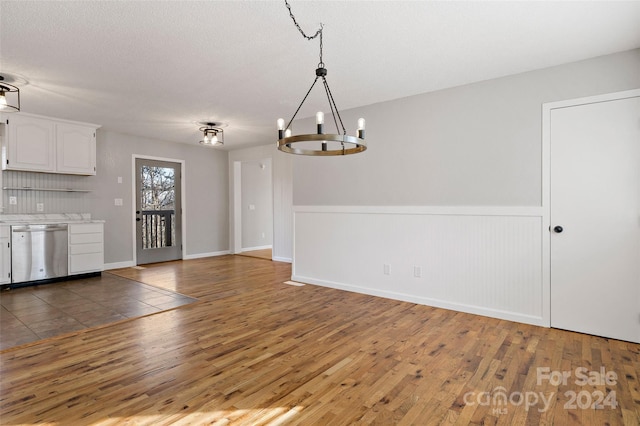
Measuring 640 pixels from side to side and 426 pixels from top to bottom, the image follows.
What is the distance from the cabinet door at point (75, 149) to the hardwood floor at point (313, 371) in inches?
132

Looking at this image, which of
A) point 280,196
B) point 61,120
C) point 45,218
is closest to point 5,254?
point 45,218

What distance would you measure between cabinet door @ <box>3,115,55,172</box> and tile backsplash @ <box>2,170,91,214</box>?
13.9 inches

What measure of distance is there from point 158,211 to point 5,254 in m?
2.54

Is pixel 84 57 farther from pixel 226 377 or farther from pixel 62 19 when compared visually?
pixel 226 377

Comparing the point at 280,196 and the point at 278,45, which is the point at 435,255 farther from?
the point at 280,196

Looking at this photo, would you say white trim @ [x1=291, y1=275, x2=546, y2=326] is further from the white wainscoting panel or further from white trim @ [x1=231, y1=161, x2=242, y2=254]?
white trim @ [x1=231, y1=161, x2=242, y2=254]

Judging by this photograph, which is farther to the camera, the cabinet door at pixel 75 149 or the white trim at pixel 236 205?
the white trim at pixel 236 205

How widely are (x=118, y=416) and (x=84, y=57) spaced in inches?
115

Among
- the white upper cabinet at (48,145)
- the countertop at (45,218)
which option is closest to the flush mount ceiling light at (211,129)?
the white upper cabinet at (48,145)

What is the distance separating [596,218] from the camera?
9.85 feet

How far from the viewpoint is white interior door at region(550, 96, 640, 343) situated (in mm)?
2857

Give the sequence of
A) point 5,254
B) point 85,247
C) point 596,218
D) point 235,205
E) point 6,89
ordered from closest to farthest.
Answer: point 596,218
point 6,89
point 5,254
point 85,247
point 235,205

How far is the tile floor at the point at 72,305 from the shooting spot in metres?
3.06

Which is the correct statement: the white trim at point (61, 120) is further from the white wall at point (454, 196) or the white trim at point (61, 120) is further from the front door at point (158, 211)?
the white wall at point (454, 196)
